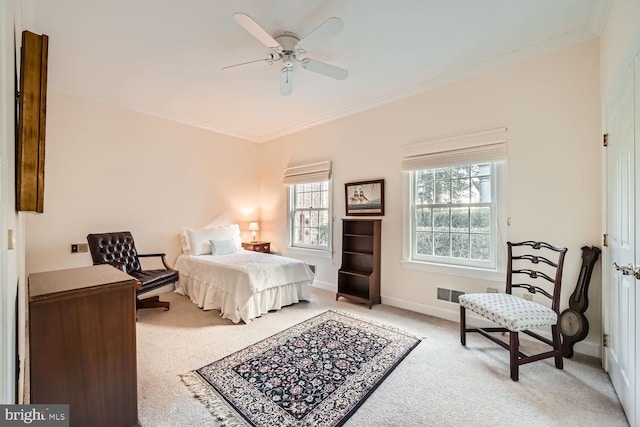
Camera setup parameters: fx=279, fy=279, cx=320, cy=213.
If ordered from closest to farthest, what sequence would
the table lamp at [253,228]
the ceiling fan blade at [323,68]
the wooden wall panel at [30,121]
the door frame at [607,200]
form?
the wooden wall panel at [30,121] < the door frame at [607,200] < the ceiling fan blade at [323,68] < the table lamp at [253,228]

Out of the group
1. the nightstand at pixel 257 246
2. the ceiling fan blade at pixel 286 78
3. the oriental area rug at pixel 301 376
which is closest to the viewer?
the oriental area rug at pixel 301 376

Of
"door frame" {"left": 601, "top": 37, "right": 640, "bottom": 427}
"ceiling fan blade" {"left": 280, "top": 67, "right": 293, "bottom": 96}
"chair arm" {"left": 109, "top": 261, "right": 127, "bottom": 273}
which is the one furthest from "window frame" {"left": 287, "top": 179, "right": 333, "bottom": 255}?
"door frame" {"left": 601, "top": 37, "right": 640, "bottom": 427}

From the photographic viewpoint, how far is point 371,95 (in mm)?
3670

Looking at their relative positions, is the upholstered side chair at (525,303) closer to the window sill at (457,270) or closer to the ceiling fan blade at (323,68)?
the window sill at (457,270)

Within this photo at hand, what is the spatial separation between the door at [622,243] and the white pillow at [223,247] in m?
4.23

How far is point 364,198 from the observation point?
3.92 metres

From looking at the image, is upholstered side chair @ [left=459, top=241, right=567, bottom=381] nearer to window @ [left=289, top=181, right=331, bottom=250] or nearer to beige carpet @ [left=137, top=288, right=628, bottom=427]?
beige carpet @ [left=137, top=288, right=628, bottom=427]

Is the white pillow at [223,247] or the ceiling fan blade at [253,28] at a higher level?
the ceiling fan blade at [253,28]

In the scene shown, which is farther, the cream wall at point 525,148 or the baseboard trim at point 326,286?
the baseboard trim at point 326,286

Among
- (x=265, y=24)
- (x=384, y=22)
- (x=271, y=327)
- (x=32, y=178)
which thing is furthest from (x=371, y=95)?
(x=32, y=178)

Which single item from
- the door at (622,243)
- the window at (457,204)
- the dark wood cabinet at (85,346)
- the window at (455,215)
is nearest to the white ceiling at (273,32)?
the window at (457,204)

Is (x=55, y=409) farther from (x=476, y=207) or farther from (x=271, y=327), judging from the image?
(x=476, y=207)

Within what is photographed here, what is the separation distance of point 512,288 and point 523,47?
2.28 metres

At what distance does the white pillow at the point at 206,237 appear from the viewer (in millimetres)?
4290
